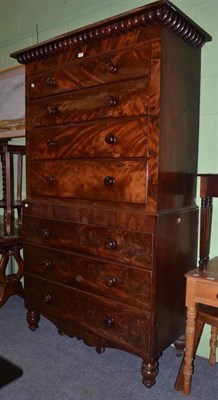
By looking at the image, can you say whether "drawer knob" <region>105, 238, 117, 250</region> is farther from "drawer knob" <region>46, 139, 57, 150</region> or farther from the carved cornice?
the carved cornice

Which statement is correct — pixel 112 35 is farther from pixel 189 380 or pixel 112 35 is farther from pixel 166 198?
pixel 189 380

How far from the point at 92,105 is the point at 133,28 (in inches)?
18.1

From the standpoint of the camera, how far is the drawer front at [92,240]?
175cm

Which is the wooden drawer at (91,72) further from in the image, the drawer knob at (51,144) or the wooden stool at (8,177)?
the wooden stool at (8,177)

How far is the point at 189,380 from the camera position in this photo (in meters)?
1.83

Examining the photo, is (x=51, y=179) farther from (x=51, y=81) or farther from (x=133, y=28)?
(x=133, y=28)

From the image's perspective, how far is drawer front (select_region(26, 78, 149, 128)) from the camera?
1.73 metres

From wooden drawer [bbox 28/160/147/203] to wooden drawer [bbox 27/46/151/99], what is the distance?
0.46 meters

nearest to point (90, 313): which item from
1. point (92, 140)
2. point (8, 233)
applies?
point (92, 140)

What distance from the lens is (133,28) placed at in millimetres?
1701

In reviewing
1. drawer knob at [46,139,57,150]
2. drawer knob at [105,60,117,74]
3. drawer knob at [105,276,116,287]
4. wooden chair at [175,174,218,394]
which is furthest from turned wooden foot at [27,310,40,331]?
drawer knob at [105,60,117,74]

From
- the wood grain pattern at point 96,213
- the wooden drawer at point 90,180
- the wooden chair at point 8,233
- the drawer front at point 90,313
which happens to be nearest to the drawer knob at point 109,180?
the wooden drawer at point 90,180

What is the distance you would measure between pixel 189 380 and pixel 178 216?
92 cm

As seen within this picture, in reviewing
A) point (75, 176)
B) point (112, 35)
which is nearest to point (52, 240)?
point (75, 176)
